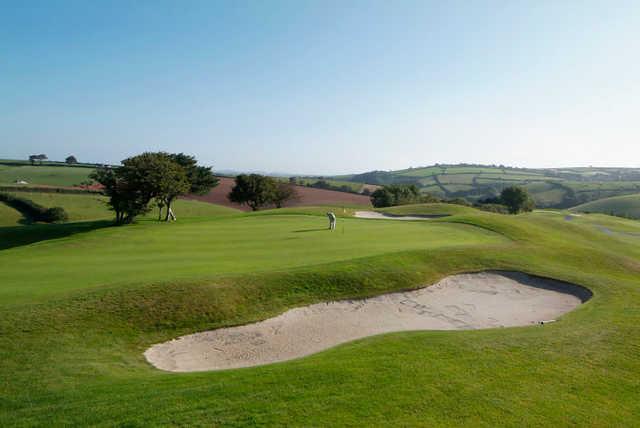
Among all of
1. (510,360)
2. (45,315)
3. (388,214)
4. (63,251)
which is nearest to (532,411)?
(510,360)

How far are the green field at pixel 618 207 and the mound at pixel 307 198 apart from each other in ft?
255

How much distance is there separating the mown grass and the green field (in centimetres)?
11872

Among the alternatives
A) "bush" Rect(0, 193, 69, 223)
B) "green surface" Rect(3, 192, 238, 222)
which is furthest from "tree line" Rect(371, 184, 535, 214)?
"bush" Rect(0, 193, 69, 223)

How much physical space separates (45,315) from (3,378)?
9.69 feet

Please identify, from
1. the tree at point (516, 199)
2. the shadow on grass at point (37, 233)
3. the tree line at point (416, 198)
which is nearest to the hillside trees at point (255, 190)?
the tree line at point (416, 198)

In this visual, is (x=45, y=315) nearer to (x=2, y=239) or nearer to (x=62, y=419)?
(x=62, y=419)

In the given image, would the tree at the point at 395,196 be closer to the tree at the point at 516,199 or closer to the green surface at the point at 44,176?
the tree at the point at 516,199

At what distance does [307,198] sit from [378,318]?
74776 millimetres

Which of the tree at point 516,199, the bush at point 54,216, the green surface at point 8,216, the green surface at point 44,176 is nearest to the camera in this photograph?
the green surface at point 8,216

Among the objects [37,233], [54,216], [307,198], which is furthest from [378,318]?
[307,198]

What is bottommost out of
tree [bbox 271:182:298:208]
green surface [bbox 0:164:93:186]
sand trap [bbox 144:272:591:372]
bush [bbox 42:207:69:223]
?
sand trap [bbox 144:272:591:372]

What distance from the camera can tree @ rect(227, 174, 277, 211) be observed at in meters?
66.1

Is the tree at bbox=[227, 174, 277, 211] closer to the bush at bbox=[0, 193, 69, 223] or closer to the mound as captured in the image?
the mound

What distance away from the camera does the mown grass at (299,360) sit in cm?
659
